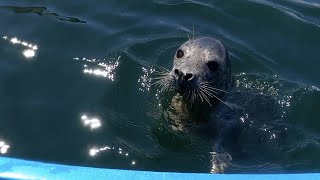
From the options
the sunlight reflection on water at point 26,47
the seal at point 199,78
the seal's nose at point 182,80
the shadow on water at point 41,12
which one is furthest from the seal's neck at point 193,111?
the shadow on water at point 41,12

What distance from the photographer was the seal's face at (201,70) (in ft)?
19.2

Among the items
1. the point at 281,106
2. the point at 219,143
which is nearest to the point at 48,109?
the point at 219,143

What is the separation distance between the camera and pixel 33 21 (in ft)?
27.3

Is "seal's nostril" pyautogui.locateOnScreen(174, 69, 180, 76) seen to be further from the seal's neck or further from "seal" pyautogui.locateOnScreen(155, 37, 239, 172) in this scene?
the seal's neck

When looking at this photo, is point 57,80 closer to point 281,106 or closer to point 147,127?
point 147,127

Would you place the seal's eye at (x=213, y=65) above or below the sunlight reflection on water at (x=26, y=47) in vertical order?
above

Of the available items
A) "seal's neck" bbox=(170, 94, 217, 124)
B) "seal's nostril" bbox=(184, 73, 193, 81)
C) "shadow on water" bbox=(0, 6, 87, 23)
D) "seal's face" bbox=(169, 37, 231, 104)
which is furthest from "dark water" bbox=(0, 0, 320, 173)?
"seal's nostril" bbox=(184, 73, 193, 81)

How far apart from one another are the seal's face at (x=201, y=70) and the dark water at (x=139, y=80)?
30cm

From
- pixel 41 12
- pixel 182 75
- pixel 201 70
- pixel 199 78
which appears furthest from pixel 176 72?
pixel 41 12

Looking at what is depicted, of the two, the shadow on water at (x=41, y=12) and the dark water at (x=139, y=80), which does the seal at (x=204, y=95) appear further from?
the shadow on water at (x=41, y=12)

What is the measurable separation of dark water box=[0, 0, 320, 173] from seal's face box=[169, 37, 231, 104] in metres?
0.30

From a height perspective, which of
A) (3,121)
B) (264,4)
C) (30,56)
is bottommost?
(3,121)

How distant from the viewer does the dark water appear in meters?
6.17

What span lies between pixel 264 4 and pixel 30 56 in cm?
382
